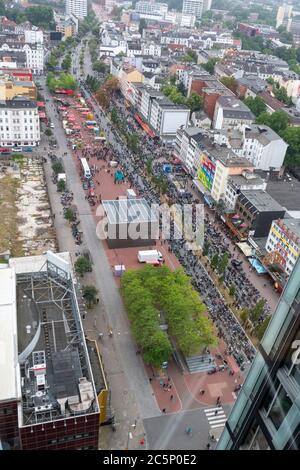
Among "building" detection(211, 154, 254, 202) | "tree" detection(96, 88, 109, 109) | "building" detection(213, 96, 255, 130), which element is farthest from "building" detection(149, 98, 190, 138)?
"building" detection(211, 154, 254, 202)

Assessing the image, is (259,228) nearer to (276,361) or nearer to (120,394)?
(120,394)

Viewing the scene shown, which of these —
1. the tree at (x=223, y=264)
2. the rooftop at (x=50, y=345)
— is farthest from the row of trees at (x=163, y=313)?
the tree at (x=223, y=264)

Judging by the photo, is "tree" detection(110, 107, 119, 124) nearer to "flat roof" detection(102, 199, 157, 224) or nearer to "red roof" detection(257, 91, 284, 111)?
"red roof" detection(257, 91, 284, 111)

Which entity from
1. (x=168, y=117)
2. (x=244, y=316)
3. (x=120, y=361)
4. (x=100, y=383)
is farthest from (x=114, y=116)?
(x=100, y=383)

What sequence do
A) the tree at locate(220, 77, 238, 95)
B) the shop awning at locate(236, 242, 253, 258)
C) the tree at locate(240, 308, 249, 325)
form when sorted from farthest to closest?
the tree at locate(220, 77, 238, 95) → the shop awning at locate(236, 242, 253, 258) → the tree at locate(240, 308, 249, 325)

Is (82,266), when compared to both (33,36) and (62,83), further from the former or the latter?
(33,36)
